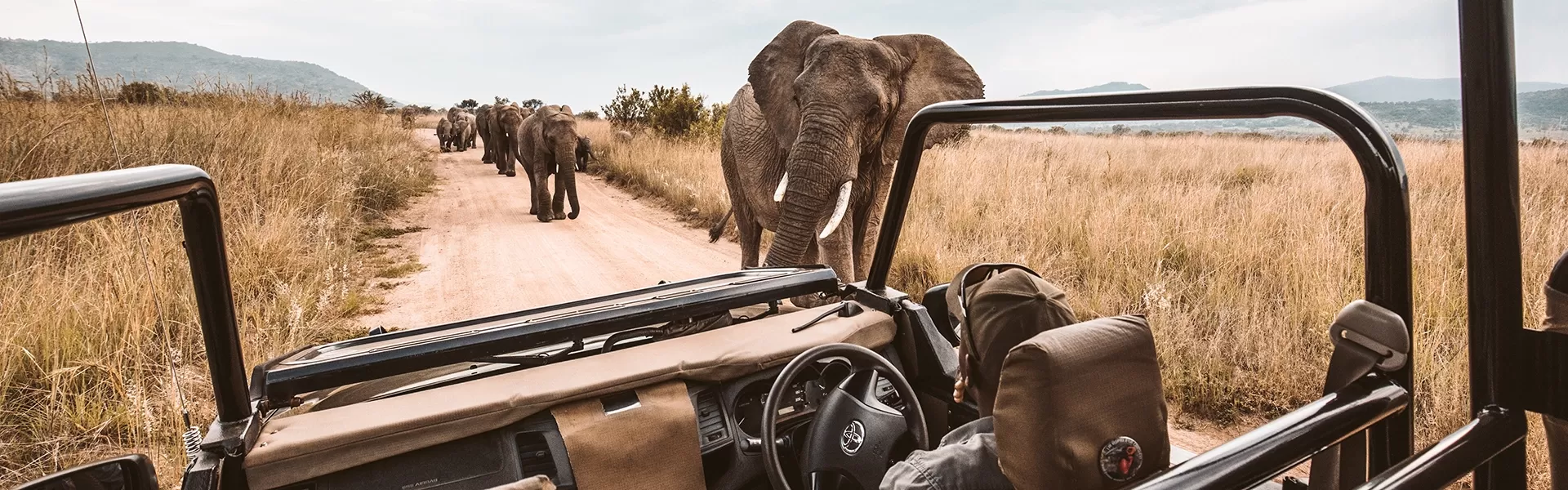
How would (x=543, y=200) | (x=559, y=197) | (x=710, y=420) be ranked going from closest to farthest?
(x=710, y=420)
(x=543, y=200)
(x=559, y=197)

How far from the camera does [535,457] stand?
209cm

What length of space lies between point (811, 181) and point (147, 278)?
386 cm

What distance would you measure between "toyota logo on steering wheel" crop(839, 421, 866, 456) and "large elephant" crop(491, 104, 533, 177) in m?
16.2

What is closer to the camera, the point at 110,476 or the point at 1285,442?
the point at 1285,442

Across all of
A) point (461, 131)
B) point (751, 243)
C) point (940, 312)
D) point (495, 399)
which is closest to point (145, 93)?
point (751, 243)

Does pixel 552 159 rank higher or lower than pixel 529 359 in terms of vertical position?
higher

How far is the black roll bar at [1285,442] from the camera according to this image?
96 cm

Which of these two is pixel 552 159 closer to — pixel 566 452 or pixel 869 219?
pixel 869 219

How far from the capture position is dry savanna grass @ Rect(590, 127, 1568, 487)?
4176 mm

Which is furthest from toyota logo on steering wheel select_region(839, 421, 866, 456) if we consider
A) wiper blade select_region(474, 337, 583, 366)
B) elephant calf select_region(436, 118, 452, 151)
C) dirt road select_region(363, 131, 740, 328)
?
elephant calf select_region(436, 118, 452, 151)

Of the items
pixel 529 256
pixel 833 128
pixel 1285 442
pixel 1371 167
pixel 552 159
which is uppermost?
pixel 552 159

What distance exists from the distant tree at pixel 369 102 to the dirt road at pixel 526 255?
234 inches

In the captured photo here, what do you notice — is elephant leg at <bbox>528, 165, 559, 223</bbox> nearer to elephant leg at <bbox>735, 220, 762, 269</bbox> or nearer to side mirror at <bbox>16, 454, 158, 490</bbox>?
elephant leg at <bbox>735, 220, 762, 269</bbox>

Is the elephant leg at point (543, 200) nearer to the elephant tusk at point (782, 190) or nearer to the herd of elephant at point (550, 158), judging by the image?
the herd of elephant at point (550, 158)
